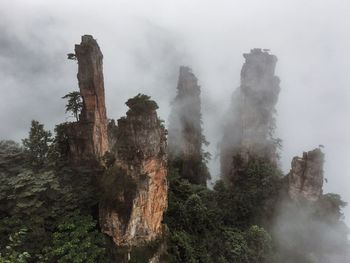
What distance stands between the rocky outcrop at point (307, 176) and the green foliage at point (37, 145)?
22.4m

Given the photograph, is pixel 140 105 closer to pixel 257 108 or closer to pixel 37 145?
pixel 37 145

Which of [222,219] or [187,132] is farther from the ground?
[187,132]

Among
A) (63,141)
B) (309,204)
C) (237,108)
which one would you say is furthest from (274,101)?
(63,141)

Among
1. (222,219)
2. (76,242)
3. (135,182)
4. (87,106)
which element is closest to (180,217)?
(222,219)

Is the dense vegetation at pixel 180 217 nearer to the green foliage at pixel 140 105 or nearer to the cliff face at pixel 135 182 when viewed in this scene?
the cliff face at pixel 135 182

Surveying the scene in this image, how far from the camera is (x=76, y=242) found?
25.4 metres

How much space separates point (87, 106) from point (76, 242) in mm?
11185

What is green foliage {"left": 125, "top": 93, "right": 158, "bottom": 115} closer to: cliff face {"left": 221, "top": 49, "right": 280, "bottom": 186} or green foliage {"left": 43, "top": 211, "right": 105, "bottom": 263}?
green foliage {"left": 43, "top": 211, "right": 105, "bottom": 263}

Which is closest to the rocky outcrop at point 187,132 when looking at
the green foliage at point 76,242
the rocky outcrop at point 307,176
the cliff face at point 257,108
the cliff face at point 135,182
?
the cliff face at point 257,108

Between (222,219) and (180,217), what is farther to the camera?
(222,219)

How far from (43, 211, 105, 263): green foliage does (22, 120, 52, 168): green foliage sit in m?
5.07

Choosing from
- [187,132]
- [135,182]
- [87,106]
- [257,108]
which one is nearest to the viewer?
[135,182]

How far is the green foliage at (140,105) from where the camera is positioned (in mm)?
28375

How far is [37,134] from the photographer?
97.8ft
